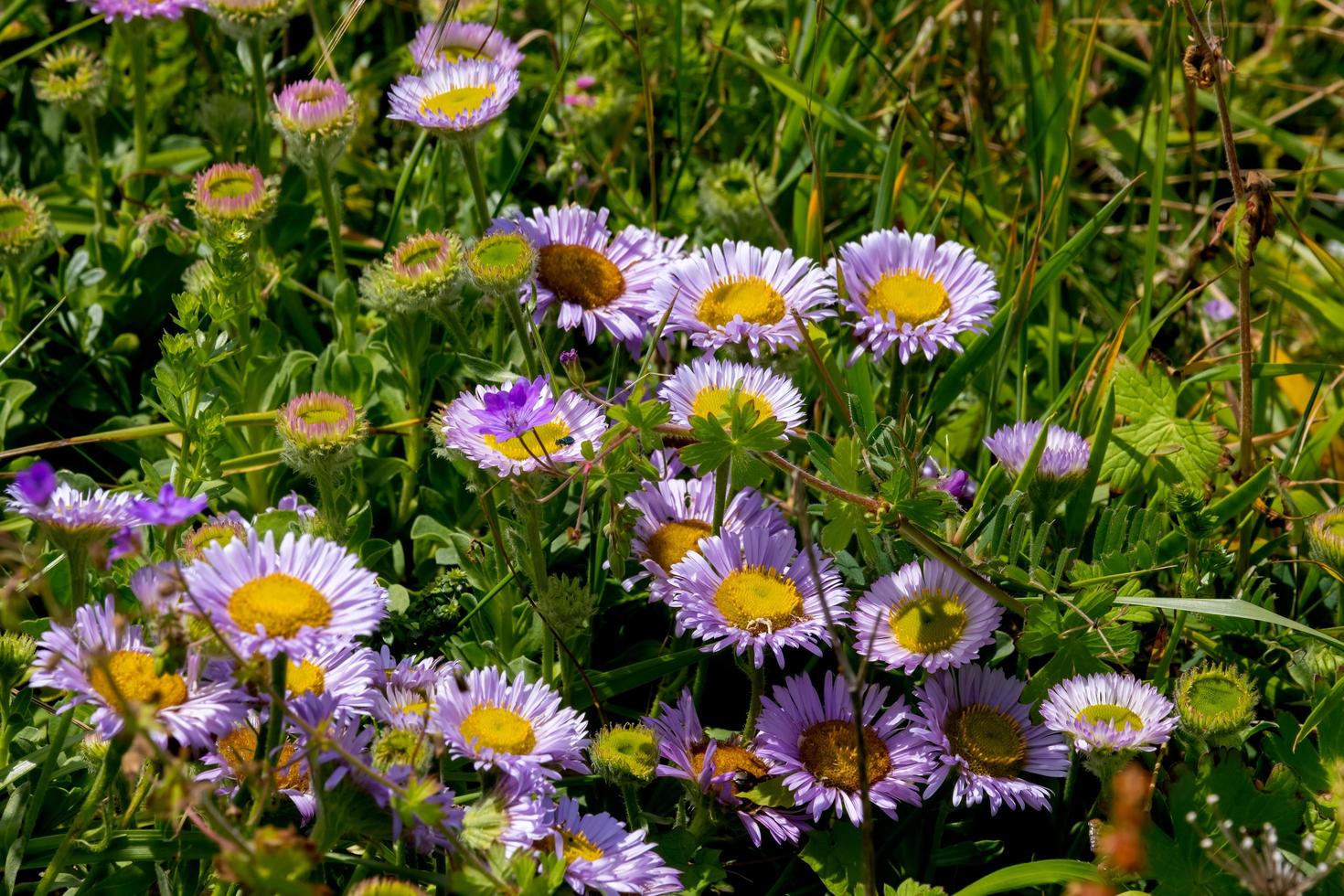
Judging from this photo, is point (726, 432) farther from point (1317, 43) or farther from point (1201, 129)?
point (1317, 43)

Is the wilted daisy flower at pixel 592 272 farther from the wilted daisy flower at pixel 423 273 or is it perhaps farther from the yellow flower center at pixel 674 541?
the yellow flower center at pixel 674 541

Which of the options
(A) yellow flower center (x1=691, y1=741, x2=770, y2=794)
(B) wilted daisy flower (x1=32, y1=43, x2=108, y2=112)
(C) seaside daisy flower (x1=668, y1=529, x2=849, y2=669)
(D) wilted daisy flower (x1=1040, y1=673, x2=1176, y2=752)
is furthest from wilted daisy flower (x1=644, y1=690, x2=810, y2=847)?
(B) wilted daisy flower (x1=32, y1=43, x2=108, y2=112)

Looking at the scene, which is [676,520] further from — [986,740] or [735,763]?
[986,740]

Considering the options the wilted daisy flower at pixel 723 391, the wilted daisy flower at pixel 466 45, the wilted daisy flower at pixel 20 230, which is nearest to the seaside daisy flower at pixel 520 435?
the wilted daisy flower at pixel 723 391

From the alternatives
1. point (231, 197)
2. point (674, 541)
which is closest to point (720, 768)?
point (674, 541)

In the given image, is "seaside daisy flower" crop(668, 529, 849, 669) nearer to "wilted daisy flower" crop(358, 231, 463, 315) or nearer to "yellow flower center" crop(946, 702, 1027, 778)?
"yellow flower center" crop(946, 702, 1027, 778)

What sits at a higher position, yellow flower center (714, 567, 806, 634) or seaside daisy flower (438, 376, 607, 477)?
seaside daisy flower (438, 376, 607, 477)
